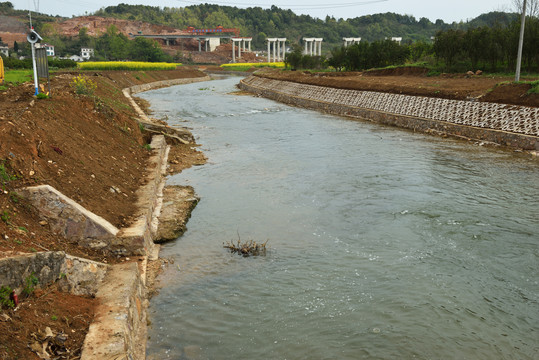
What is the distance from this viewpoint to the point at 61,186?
906 cm

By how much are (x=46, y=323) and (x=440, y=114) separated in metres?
23.3

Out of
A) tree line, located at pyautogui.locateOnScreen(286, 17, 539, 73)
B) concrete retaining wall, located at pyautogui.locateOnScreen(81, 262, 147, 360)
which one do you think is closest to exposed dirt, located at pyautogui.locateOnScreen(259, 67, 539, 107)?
tree line, located at pyautogui.locateOnScreen(286, 17, 539, 73)

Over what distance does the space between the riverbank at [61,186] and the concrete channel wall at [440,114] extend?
1351 cm

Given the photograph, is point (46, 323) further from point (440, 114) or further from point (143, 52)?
point (143, 52)

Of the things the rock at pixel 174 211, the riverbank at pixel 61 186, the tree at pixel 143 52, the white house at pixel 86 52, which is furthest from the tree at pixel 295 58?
the white house at pixel 86 52

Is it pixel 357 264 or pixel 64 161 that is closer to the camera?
pixel 357 264

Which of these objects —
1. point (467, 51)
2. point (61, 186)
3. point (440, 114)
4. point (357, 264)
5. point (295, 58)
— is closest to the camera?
point (61, 186)

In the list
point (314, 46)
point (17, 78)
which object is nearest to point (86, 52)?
point (314, 46)

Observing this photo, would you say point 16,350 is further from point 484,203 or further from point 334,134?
point 334,134

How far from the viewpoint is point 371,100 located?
104 feet

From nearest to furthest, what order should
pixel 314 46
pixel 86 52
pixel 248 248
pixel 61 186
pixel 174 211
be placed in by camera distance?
1. pixel 61 186
2. pixel 248 248
3. pixel 174 211
4. pixel 86 52
5. pixel 314 46

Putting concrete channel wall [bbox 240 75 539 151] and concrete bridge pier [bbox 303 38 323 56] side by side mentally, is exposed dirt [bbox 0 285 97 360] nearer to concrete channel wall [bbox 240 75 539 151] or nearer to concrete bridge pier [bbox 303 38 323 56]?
concrete channel wall [bbox 240 75 539 151]

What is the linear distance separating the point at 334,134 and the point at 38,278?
20.1m

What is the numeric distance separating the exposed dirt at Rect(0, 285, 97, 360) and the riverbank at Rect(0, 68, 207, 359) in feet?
0.04
